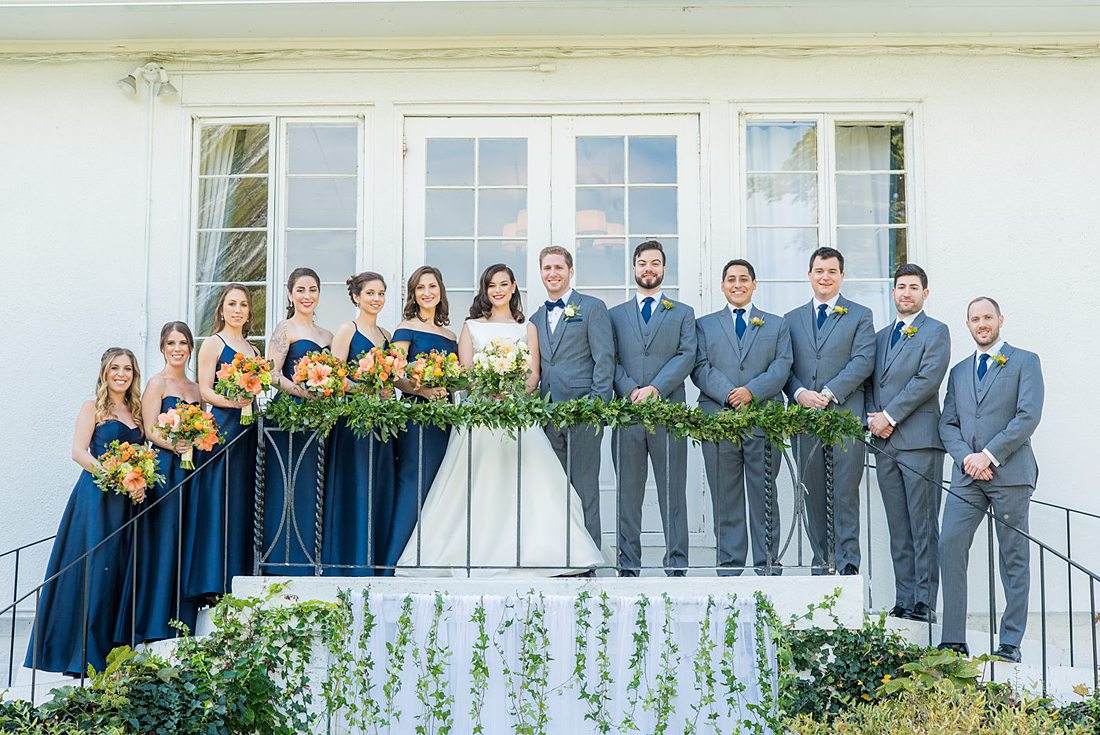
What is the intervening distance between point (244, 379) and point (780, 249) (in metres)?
3.94

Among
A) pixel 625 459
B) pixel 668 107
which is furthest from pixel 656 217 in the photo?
pixel 625 459

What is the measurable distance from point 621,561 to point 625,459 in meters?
0.59

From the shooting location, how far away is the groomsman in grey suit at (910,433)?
7.34 m

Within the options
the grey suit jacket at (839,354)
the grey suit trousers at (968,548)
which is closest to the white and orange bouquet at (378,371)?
the grey suit jacket at (839,354)

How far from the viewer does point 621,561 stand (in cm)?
719

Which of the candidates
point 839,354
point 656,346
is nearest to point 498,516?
point 656,346

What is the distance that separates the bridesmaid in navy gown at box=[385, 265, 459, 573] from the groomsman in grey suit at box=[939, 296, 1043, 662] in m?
2.97

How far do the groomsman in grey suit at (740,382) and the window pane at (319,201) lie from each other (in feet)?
9.13

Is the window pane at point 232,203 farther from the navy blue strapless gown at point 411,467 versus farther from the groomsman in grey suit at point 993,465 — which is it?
the groomsman in grey suit at point 993,465

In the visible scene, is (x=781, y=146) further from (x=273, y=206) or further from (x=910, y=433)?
(x=273, y=206)

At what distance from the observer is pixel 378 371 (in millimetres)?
6859

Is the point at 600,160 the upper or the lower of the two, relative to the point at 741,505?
upper

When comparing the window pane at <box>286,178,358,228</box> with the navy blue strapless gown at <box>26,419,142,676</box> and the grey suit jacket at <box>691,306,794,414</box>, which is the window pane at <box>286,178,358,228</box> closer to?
the navy blue strapless gown at <box>26,419,142,676</box>

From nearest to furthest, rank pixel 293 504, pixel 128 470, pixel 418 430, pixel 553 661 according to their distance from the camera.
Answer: pixel 553 661
pixel 128 470
pixel 293 504
pixel 418 430
